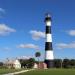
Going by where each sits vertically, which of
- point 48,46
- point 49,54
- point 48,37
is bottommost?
point 49,54

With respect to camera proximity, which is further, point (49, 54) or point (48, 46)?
point (49, 54)

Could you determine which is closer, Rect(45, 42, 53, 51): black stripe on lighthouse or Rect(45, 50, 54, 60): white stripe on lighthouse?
Rect(45, 42, 53, 51): black stripe on lighthouse

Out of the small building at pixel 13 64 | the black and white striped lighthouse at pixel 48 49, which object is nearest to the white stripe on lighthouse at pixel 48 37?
the black and white striped lighthouse at pixel 48 49

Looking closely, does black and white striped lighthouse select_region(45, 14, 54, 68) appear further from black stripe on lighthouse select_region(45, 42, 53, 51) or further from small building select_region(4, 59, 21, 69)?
small building select_region(4, 59, 21, 69)

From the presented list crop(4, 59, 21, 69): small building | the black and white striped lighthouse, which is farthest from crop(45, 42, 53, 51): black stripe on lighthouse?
crop(4, 59, 21, 69): small building

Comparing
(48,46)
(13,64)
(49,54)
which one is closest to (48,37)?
(48,46)

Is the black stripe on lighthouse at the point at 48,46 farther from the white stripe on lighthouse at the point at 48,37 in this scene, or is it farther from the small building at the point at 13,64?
the small building at the point at 13,64

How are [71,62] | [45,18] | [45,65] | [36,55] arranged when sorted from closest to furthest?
[45,65] < [45,18] < [36,55] < [71,62]

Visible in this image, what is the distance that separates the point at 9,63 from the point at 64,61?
117 feet

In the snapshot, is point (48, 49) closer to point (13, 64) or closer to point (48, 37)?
point (48, 37)

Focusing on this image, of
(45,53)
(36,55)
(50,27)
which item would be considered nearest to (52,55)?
(45,53)

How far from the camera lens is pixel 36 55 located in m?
126

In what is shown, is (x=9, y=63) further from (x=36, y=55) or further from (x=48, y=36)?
(x=48, y=36)

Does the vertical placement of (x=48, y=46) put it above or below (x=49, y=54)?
above
